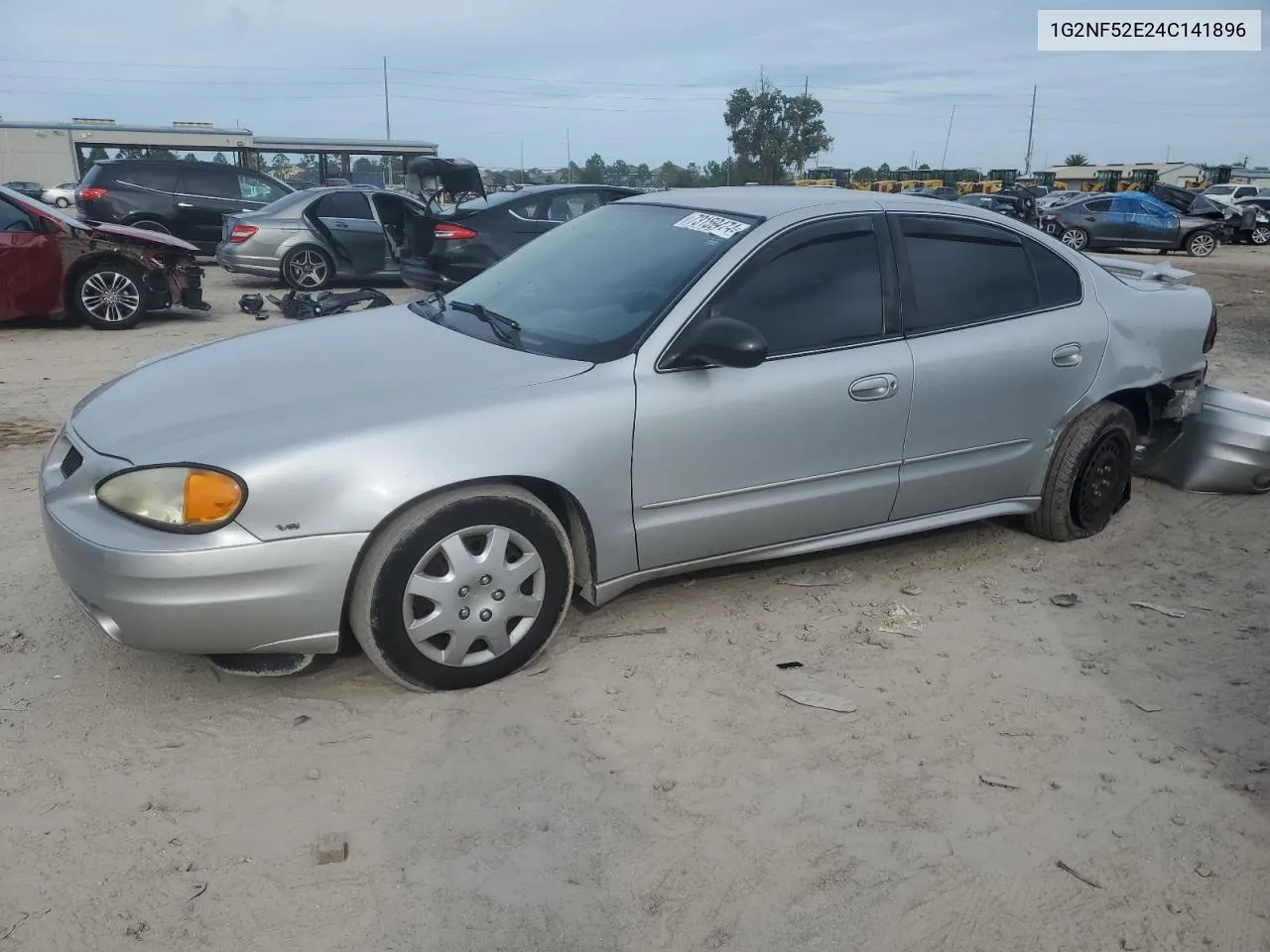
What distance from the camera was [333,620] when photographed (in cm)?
310

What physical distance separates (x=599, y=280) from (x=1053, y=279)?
2.04m

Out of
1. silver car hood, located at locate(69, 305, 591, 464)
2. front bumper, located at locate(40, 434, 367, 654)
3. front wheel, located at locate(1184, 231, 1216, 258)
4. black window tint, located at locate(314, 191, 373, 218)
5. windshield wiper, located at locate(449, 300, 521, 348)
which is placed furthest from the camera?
front wheel, located at locate(1184, 231, 1216, 258)

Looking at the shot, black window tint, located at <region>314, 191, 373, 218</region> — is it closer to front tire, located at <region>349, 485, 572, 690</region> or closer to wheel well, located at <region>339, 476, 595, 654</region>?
wheel well, located at <region>339, 476, 595, 654</region>

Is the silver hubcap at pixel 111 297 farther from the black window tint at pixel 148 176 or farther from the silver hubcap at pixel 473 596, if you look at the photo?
the silver hubcap at pixel 473 596

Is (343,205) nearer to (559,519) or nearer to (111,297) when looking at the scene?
(111,297)

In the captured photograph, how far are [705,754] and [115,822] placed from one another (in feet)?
5.28

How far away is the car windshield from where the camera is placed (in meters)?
3.66

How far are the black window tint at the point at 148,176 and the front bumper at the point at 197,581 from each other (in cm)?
1433

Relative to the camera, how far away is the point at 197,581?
2.90 m

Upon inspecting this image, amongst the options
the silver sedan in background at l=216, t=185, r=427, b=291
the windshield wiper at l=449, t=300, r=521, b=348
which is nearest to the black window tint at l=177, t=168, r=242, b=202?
the silver sedan in background at l=216, t=185, r=427, b=291

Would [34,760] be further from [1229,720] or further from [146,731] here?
[1229,720]

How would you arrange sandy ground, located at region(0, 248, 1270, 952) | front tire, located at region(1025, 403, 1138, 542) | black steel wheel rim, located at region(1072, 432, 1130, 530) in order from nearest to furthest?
sandy ground, located at region(0, 248, 1270, 952), front tire, located at region(1025, 403, 1138, 542), black steel wheel rim, located at region(1072, 432, 1130, 530)

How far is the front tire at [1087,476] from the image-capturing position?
4.59 m

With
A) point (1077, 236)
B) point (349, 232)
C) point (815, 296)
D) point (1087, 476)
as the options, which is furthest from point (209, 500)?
point (1077, 236)
